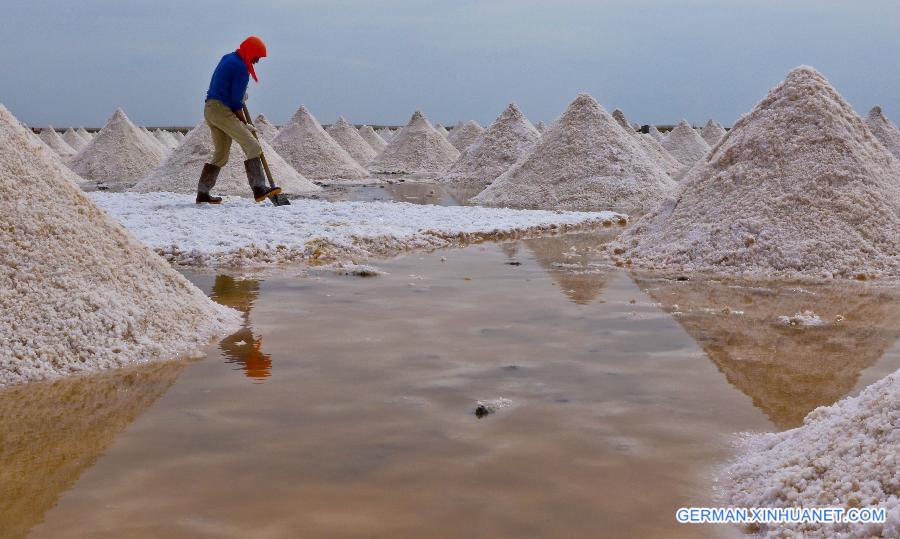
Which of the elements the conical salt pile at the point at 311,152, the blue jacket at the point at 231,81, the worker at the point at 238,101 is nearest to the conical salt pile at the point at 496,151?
the conical salt pile at the point at 311,152

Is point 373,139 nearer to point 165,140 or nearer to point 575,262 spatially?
point 165,140

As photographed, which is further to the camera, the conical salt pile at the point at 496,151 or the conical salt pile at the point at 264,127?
the conical salt pile at the point at 264,127

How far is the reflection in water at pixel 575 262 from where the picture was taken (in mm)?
5863

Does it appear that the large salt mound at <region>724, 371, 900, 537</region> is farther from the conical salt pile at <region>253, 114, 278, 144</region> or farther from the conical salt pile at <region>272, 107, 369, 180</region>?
the conical salt pile at <region>253, 114, 278, 144</region>

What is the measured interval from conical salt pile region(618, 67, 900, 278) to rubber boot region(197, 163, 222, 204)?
5308 millimetres

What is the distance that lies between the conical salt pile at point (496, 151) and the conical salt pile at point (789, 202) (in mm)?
13355

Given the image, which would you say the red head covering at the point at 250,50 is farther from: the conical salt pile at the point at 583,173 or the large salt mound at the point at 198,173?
the conical salt pile at the point at 583,173

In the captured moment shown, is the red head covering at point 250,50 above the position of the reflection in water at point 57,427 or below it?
above

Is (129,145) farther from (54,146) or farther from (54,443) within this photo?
(54,443)

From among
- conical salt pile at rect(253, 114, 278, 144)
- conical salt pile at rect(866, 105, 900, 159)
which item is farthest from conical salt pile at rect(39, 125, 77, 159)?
conical salt pile at rect(866, 105, 900, 159)

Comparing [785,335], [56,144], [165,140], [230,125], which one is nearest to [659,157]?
[230,125]

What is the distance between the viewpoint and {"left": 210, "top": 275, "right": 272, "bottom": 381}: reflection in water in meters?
3.64

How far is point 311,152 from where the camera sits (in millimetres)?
23047

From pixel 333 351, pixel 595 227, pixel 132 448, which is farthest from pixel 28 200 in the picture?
pixel 595 227
